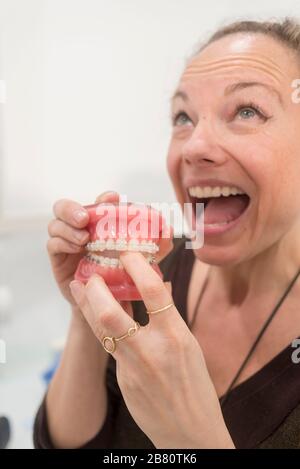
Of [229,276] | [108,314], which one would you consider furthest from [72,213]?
[229,276]

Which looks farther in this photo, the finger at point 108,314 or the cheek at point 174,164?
the cheek at point 174,164

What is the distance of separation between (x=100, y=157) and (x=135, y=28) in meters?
0.19

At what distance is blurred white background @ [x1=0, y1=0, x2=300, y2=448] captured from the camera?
1.94 feet

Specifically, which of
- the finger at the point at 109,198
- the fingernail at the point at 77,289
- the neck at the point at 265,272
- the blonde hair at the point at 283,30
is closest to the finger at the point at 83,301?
the fingernail at the point at 77,289

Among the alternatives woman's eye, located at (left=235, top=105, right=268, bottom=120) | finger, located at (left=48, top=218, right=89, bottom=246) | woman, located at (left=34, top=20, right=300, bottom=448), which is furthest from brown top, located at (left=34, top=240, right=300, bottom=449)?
woman's eye, located at (left=235, top=105, right=268, bottom=120)

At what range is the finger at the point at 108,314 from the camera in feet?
1.38

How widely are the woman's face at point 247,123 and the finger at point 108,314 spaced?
0.20 metres

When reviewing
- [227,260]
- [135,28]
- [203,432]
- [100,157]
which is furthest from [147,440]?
[135,28]

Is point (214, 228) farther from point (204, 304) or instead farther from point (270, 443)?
point (270, 443)

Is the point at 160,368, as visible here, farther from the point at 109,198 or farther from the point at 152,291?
the point at 109,198

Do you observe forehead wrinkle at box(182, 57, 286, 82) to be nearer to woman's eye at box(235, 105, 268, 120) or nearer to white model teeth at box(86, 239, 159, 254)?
woman's eye at box(235, 105, 268, 120)

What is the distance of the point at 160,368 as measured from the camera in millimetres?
430

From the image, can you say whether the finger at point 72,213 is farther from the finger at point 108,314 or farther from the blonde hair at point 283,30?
the blonde hair at point 283,30

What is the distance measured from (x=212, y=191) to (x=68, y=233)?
0.60ft
